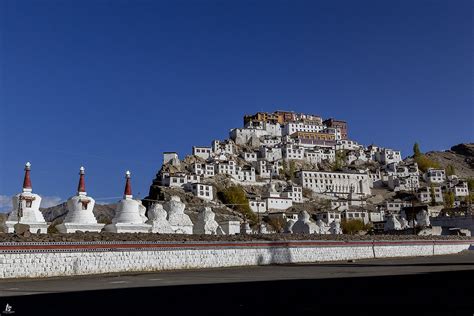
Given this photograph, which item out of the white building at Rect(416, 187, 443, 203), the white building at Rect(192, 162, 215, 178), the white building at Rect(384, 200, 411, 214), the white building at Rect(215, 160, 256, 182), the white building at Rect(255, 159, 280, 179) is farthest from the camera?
the white building at Rect(255, 159, 280, 179)

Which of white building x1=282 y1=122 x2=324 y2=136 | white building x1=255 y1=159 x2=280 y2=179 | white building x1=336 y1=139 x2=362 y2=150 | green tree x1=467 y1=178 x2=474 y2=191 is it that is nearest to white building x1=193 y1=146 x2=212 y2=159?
white building x1=255 y1=159 x2=280 y2=179

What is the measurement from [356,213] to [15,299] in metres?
102

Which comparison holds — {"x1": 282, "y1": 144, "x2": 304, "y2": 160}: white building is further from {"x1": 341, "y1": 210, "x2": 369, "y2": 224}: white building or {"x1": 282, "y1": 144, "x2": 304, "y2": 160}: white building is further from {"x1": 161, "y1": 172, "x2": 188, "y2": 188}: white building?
{"x1": 161, "y1": 172, "x2": 188, "y2": 188}: white building

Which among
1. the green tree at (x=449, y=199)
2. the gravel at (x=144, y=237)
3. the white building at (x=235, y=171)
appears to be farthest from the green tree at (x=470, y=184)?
the gravel at (x=144, y=237)

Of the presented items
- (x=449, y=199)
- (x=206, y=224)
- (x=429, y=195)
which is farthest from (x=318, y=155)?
(x=206, y=224)

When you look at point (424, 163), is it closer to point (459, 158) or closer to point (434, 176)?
point (434, 176)

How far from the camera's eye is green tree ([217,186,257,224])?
10253cm

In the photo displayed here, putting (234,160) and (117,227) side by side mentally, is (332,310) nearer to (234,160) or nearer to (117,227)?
(117,227)

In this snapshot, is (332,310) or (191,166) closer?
(332,310)

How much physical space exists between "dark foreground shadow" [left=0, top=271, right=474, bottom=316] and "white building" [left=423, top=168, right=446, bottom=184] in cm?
13357

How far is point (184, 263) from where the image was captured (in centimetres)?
2500

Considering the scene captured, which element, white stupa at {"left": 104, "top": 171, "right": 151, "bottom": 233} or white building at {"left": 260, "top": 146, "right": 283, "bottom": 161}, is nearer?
white stupa at {"left": 104, "top": 171, "right": 151, "bottom": 233}

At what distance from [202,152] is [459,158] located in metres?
93.5

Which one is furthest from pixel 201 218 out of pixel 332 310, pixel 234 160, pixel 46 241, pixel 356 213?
pixel 234 160
